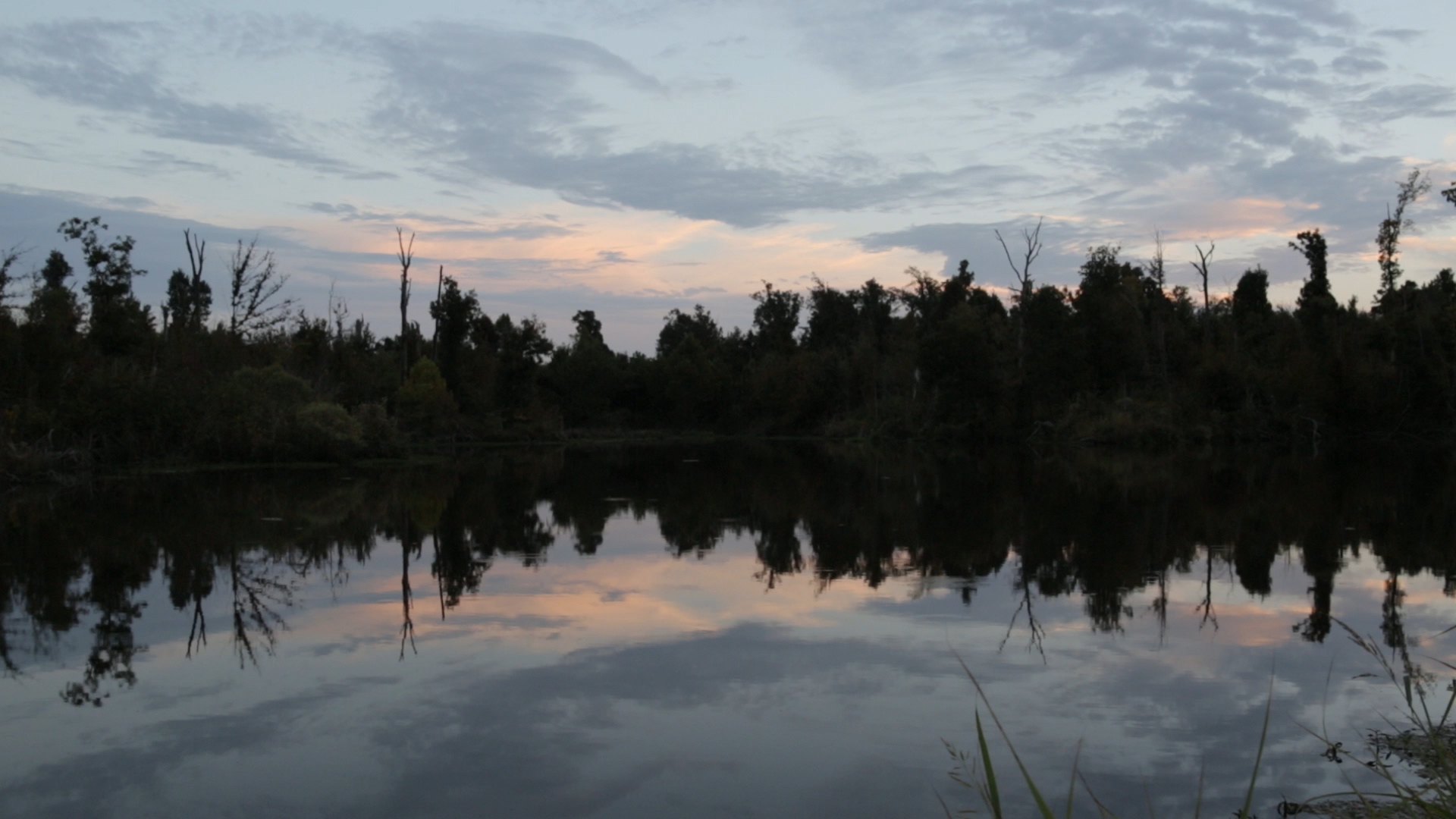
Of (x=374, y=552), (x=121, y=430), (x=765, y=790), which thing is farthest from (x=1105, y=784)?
(x=121, y=430)

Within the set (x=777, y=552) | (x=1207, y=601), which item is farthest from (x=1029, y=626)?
(x=777, y=552)

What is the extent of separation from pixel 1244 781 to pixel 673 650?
4277mm

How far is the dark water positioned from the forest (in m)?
11.1

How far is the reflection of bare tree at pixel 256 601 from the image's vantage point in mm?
8719

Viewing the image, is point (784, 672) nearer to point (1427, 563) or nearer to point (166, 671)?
point (166, 671)

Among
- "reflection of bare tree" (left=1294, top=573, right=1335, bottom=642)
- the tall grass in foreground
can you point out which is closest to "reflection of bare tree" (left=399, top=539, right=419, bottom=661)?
the tall grass in foreground

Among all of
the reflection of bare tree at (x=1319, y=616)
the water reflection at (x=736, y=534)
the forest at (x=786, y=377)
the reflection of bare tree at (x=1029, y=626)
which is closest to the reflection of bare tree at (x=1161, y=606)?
the water reflection at (x=736, y=534)

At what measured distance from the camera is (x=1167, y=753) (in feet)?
18.9

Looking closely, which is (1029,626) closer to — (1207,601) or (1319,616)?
(1207,601)

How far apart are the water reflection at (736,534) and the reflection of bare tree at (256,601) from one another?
0.03 meters

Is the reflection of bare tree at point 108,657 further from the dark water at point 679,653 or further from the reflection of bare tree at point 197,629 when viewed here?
the reflection of bare tree at point 197,629

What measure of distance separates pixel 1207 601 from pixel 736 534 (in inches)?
286

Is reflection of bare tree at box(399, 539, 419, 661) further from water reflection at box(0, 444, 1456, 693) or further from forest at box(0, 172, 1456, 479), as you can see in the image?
forest at box(0, 172, 1456, 479)

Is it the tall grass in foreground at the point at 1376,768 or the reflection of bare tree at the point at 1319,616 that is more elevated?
the tall grass in foreground at the point at 1376,768
